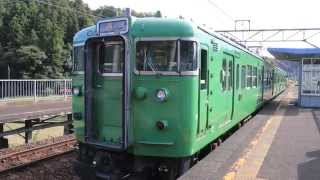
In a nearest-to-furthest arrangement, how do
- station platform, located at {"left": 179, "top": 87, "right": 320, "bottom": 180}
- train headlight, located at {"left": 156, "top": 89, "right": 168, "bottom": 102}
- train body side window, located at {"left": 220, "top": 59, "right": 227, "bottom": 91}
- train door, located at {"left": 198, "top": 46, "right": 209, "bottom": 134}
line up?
1. train headlight, located at {"left": 156, "top": 89, "right": 168, "bottom": 102}
2. station platform, located at {"left": 179, "top": 87, "right": 320, "bottom": 180}
3. train door, located at {"left": 198, "top": 46, "right": 209, "bottom": 134}
4. train body side window, located at {"left": 220, "top": 59, "right": 227, "bottom": 91}

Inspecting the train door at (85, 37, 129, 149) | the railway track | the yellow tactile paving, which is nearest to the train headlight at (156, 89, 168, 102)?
the train door at (85, 37, 129, 149)

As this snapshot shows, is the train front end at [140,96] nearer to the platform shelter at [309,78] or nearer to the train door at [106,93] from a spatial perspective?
the train door at [106,93]

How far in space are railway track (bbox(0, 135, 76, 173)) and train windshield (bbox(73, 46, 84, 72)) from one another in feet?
12.9

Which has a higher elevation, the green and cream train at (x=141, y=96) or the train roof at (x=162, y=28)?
the train roof at (x=162, y=28)

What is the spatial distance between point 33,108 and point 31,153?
35.9 ft

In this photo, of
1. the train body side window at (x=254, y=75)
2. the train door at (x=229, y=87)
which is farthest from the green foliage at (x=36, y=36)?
the train door at (x=229, y=87)

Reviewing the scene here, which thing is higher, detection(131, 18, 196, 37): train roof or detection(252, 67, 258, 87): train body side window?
detection(131, 18, 196, 37): train roof

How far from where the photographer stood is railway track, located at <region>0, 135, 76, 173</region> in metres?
12.6

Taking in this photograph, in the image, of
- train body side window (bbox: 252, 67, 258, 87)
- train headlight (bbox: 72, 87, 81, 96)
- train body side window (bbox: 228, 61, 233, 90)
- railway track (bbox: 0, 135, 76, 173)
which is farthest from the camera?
train body side window (bbox: 252, 67, 258, 87)

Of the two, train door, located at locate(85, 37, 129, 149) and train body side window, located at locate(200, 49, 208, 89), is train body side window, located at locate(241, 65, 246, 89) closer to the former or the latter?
train body side window, located at locate(200, 49, 208, 89)

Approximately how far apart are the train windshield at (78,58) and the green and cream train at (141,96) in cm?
4

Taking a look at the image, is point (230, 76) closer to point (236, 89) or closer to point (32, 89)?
point (236, 89)

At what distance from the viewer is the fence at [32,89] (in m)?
27.8

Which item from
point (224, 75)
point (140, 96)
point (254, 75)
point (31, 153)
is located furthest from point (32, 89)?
point (140, 96)
